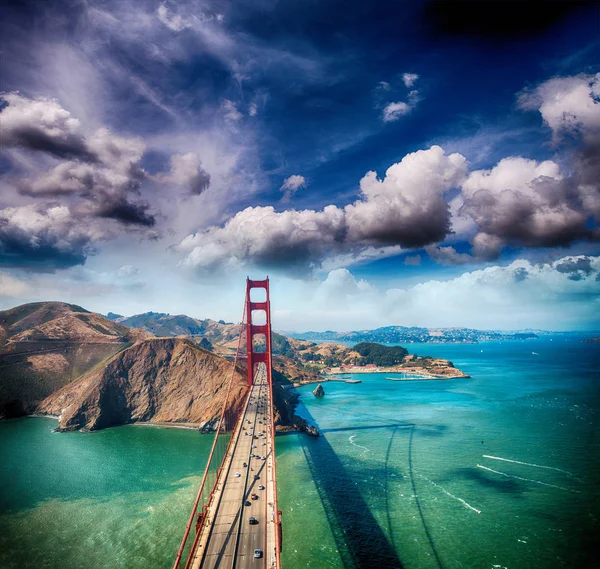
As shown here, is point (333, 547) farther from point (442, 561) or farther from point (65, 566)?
point (65, 566)

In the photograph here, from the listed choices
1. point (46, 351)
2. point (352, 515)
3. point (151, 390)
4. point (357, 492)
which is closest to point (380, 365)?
point (151, 390)

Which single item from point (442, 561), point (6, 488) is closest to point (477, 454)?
point (442, 561)

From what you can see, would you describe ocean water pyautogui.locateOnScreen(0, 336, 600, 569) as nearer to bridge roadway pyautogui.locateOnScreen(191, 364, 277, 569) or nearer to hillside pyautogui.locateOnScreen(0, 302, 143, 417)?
bridge roadway pyautogui.locateOnScreen(191, 364, 277, 569)

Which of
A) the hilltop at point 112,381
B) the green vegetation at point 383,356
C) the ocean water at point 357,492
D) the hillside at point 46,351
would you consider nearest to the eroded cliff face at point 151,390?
the hilltop at point 112,381

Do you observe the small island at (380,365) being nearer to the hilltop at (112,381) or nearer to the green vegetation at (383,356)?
the green vegetation at (383,356)

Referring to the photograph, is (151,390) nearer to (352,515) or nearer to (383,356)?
(352,515)

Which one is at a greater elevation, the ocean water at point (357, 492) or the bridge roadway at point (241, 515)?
the bridge roadway at point (241, 515)
